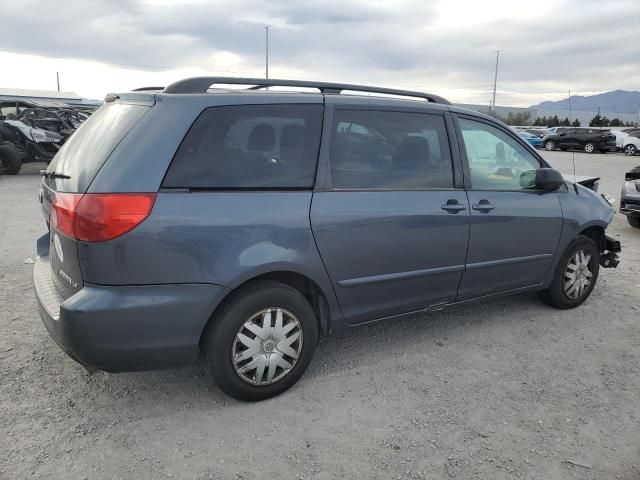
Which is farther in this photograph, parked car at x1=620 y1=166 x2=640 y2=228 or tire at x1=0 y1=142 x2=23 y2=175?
tire at x1=0 y1=142 x2=23 y2=175

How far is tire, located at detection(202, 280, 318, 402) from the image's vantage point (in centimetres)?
280

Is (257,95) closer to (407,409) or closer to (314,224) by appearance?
(314,224)

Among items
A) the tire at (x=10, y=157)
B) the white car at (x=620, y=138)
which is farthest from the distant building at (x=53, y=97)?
the white car at (x=620, y=138)

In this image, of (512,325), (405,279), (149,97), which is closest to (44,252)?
(149,97)

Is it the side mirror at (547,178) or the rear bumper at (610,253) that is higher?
the side mirror at (547,178)

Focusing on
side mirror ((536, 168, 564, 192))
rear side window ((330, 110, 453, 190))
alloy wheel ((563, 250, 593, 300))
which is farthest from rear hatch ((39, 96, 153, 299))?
alloy wheel ((563, 250, 593, 300))

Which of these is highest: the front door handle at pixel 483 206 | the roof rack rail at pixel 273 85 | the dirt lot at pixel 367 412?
the roof rack rail at pixel 273 85

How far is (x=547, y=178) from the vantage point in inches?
158

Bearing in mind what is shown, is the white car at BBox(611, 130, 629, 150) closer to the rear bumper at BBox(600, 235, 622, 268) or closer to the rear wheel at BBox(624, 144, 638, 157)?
the rear wheel at BBox(624, 144, 638, 157)

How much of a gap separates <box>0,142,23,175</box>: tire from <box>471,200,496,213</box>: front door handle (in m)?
12.7

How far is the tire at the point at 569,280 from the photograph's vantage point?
4.45 m

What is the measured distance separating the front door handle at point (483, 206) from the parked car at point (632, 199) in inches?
219

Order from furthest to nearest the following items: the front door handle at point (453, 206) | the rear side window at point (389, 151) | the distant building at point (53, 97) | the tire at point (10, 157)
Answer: the distant building at point (53, 97)
the tire at point (10, 157)
the front door handle at point (453, 206)
the rear side window at point (389, 151)

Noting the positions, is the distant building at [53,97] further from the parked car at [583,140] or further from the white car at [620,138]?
the white car at [620,138]
